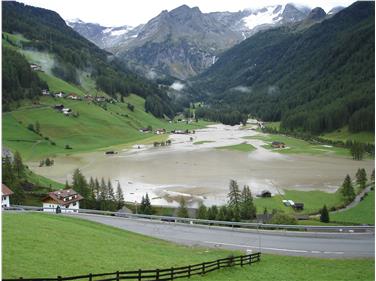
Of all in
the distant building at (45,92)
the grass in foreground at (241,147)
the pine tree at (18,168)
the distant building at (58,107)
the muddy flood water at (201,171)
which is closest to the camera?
the pine tree at (18,168)

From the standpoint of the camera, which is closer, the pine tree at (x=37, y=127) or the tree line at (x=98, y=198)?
the tree line at (x=98, y=198)

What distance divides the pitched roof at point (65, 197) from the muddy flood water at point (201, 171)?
11.9 meters

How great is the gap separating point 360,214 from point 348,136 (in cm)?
12393

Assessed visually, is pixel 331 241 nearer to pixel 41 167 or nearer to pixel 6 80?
pixel 41 167

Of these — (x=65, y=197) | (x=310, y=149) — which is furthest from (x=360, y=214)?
(x=310, y=149)

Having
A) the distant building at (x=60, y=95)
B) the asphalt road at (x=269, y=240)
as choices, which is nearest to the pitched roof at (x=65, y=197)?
the asphalt road at (x=269, y=240)

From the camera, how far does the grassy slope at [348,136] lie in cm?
16157

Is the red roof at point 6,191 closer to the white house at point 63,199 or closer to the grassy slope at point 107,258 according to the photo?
the white house at point 63,199

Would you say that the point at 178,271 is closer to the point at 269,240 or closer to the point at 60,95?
the point at 269,240

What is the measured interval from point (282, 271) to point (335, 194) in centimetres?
5144

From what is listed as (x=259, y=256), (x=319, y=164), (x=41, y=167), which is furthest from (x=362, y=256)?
(x=41, y=167)

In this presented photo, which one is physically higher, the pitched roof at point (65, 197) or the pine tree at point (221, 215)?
the pitched roof at point (65, 197)

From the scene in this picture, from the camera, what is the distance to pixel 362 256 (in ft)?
97.3

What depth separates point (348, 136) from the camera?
574 feet
